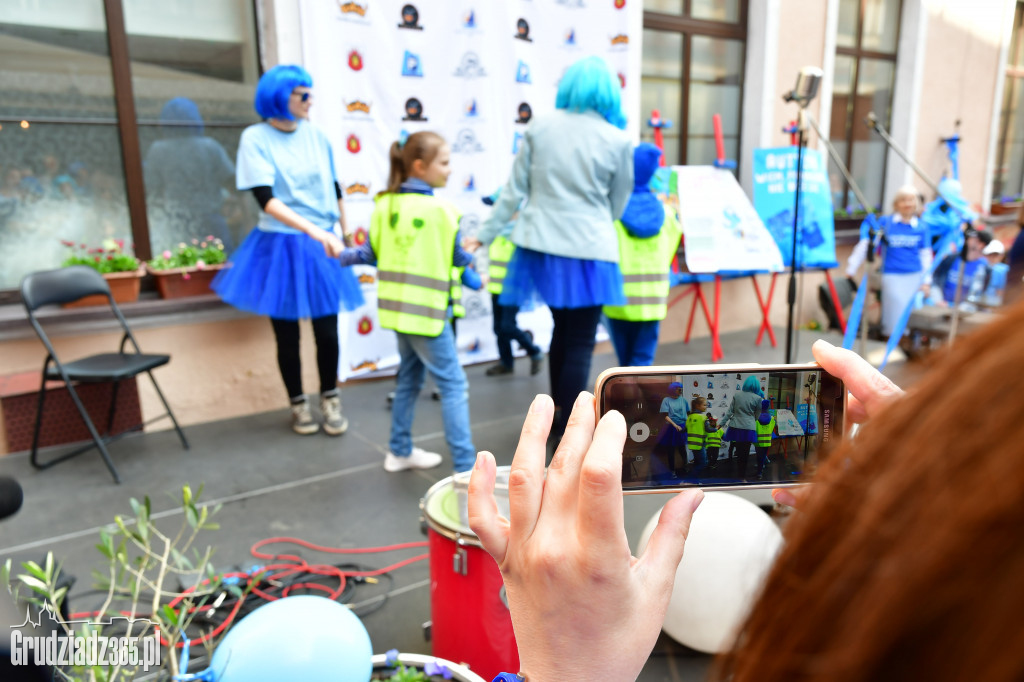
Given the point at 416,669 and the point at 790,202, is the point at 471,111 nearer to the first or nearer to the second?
the point at 790,202

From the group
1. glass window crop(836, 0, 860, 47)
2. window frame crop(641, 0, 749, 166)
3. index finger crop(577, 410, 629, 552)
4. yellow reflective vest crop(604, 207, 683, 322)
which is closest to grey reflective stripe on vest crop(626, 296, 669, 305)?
yellow reflective vest crop(604, 207, 683, 322)

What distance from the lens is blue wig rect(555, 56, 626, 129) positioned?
3.02m

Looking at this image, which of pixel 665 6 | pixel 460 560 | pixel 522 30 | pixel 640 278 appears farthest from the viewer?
pixel 665 6

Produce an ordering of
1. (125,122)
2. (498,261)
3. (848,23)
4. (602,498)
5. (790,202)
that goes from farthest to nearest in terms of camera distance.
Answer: (848,23) → (790,202) → (498,261) → (125,122) → (602,498)

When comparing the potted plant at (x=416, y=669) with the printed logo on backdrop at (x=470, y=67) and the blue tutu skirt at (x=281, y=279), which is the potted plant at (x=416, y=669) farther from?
the printed logo on backdrop at (x=470, y=67)

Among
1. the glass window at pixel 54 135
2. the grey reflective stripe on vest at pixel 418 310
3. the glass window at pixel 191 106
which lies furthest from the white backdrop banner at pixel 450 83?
the grey reflective stripe on vest at pixel 418 310

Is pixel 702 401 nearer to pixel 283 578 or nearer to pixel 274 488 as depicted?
pixel 283 578

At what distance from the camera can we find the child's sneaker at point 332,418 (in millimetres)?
3893

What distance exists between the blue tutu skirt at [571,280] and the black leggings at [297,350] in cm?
123

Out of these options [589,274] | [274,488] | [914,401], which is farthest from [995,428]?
[274,488]

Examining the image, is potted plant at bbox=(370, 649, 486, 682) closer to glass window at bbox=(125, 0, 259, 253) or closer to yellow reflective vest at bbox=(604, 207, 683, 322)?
yellow reflective vest at bbox=(604, 207, 683, 322)

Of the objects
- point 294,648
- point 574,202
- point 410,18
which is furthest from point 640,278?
point 294,648

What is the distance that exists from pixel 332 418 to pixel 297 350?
0.42 m

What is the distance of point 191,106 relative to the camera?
4211 millimetres
